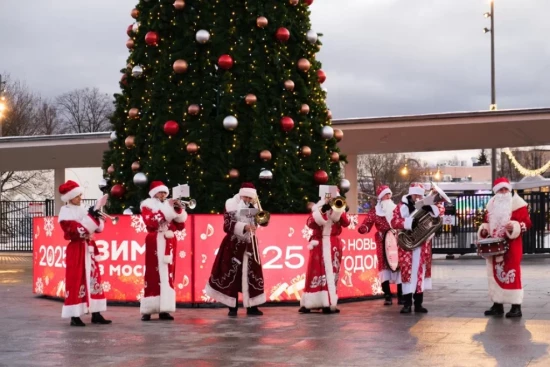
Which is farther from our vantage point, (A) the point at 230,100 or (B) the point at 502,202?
(A) the point at 230,100

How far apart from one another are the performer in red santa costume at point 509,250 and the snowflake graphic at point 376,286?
11.1ft

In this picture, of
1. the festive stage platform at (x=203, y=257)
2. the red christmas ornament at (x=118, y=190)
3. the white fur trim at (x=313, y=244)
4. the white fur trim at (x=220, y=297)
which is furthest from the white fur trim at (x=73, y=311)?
the red christmas ornament at (x=118, y=190)

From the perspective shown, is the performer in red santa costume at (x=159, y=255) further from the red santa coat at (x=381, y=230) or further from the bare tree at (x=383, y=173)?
the bare tree at (x=383, y=173)

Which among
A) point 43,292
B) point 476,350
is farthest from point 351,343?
point 43,292

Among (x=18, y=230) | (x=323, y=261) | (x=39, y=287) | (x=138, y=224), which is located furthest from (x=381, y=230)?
(x=18, y=230)

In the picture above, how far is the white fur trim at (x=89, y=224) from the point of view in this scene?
12.6m

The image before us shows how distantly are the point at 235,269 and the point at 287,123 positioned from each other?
3.10 meters

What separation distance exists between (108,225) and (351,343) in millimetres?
6124

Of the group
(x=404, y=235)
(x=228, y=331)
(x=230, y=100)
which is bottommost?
(x=228, y=331)

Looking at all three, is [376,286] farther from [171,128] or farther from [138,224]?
[171,128]

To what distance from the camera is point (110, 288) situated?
15469mm

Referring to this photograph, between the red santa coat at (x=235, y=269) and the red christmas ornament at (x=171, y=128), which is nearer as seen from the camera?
the red santa coat at (x=235, y=269)

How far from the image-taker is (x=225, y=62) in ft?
51.1

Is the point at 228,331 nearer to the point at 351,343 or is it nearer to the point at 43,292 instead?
the point at 351,343
